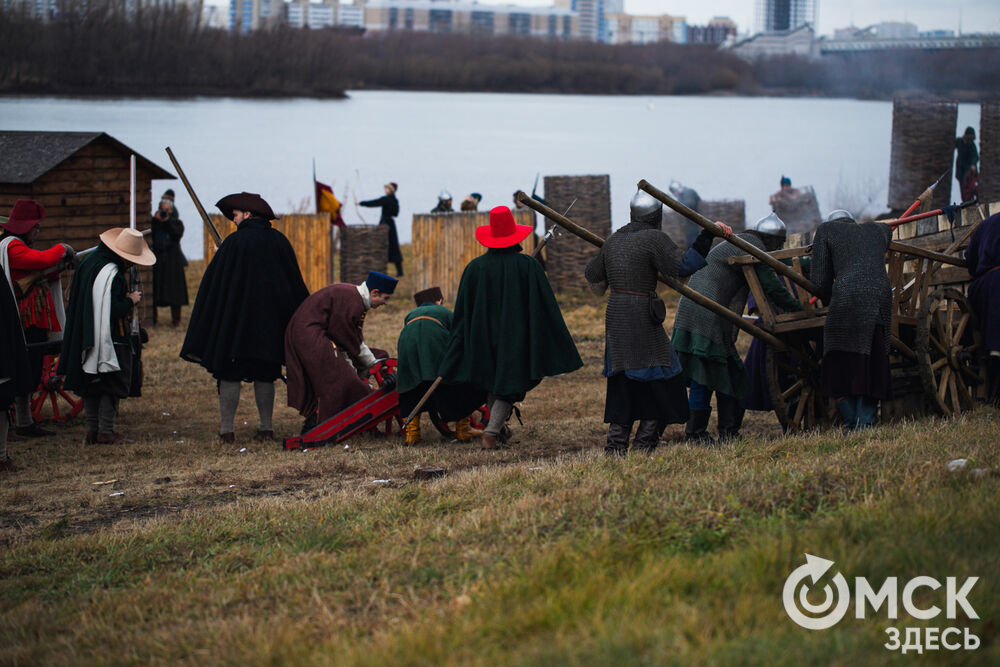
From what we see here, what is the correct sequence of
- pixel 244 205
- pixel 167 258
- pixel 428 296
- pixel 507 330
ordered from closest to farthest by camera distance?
1. pixel 507 330
2. pixel 244 205
3. pixel 428 296
4. pixel 167 258

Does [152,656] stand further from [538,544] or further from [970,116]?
[970,116]

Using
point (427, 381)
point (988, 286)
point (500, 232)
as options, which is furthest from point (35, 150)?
point (988, 286)

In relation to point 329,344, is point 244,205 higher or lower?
higher

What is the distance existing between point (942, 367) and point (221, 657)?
5.40m

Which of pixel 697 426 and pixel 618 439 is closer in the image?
pixel 618 439

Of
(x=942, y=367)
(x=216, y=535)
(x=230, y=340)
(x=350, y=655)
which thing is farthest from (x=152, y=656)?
(x=942, y=367)

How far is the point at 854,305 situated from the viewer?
6.66 metres

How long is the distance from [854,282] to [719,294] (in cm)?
88

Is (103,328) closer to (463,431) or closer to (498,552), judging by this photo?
(463,431)

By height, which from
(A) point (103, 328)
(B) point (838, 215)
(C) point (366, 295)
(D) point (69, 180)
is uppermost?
(D) point (69, 180)

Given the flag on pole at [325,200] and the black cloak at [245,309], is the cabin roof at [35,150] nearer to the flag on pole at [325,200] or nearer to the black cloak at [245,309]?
the flag on pole at [325,200]

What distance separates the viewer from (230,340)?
26.2ft

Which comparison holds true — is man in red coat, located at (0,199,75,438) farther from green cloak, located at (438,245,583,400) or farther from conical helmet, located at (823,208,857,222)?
conical helmet, located at (823,208,857,222)

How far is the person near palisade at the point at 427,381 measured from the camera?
7.72 m
